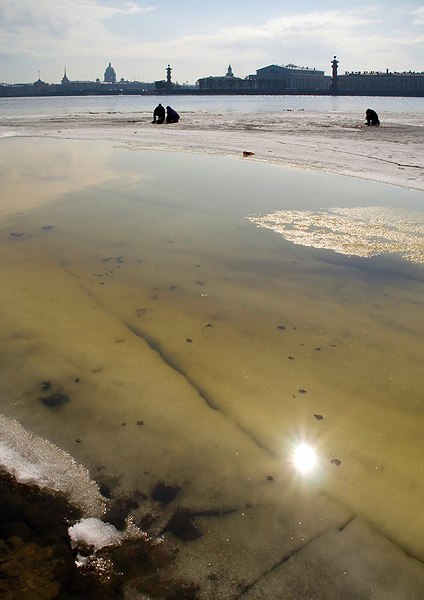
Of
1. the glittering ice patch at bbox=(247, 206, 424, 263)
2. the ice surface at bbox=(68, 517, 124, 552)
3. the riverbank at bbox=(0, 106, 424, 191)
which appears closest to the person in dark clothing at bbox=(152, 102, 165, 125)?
the riverbank at bbox=(0, 106, 424, 191)

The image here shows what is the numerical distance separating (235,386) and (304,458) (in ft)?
1.70

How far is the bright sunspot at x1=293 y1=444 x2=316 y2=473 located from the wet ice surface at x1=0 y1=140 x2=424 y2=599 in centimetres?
3

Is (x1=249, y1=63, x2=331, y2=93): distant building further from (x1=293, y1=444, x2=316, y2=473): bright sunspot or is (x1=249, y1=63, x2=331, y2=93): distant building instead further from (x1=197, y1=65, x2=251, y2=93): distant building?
(x1=293, y1=444, x2=316, y2=473): bright sunspot

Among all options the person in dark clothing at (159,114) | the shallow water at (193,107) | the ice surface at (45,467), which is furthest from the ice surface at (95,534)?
the shallow water at (193,107)

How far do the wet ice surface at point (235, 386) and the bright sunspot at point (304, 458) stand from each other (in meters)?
0.03

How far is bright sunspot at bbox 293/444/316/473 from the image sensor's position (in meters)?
1.69

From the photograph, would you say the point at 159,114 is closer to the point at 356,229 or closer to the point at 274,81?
the point at 356,229

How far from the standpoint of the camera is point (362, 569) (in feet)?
4.33

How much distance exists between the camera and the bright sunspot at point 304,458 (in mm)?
1686

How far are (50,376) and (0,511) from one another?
816 mm

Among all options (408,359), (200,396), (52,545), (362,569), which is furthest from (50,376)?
(408,359)

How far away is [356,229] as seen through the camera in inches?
176

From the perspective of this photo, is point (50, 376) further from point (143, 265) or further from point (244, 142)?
point (244, 142)

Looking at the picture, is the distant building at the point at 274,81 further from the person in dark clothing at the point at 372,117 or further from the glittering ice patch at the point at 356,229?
the glittering ice patch at the point at 356,229
